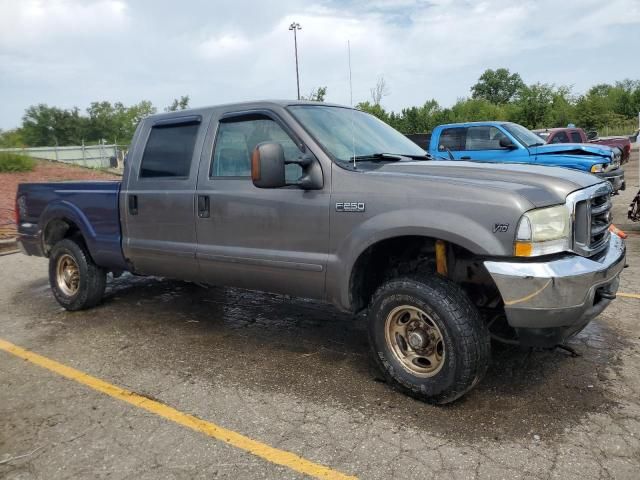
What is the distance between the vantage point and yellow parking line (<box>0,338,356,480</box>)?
2.66 meters

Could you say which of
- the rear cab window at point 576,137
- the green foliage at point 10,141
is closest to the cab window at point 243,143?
the rear cab window at point 576,137

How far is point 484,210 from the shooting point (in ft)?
9.60

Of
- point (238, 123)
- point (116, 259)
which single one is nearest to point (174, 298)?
point (116, 259)

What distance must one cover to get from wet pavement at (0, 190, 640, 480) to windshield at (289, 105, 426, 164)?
1.58m

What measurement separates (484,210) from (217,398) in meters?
2.05

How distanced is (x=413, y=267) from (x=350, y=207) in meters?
0.70

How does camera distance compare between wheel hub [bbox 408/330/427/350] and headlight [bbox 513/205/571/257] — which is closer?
headlight [bbox 513/205/571/257]

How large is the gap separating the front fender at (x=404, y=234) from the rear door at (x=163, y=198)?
1.40 metres

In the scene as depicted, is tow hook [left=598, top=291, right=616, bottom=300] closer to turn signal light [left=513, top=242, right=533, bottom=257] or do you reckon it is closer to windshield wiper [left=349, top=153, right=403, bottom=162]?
turn signal light [left=513, top=242, right=533, bottom=257]

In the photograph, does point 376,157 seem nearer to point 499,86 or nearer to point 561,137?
point 561,137

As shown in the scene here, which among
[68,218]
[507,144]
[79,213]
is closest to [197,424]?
[79,213]

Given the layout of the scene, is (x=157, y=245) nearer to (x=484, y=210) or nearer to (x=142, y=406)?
(x=142, y=406)

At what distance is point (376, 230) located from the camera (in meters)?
3.28

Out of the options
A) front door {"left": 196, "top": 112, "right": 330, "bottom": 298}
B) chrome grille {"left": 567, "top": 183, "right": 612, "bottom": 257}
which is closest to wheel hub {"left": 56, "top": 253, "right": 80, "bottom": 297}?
front door {"left": 196, "top": 112, "right": 330, "bottom": 298}
